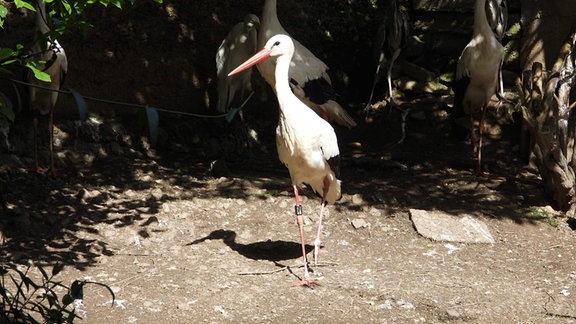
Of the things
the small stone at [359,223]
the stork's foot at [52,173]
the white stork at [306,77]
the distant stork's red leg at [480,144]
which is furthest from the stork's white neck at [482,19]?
the stork's foot at [52,173]

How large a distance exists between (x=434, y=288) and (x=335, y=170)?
1.13 m

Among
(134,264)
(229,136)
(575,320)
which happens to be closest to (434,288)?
(575,320)

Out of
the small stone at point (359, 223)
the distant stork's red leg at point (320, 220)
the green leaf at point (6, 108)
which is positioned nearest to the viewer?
the green leaf at point (6, 108)

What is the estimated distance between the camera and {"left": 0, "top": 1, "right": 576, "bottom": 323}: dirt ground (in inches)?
232

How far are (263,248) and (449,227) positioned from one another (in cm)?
161

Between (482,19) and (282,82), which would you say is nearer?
(282,82)

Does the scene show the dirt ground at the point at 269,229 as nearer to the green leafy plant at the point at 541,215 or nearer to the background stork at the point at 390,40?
the green leafy plant at the point at 541,215

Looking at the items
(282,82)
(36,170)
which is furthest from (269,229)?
(36,170)

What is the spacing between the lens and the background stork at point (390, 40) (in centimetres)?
978

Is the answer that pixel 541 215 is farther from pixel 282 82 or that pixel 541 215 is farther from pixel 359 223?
pixel 282 82

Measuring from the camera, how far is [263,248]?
273 inches

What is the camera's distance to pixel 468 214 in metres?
7.64

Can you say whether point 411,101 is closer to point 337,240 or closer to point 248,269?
point 337,240

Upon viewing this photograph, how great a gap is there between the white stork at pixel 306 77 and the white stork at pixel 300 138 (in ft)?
6.32
